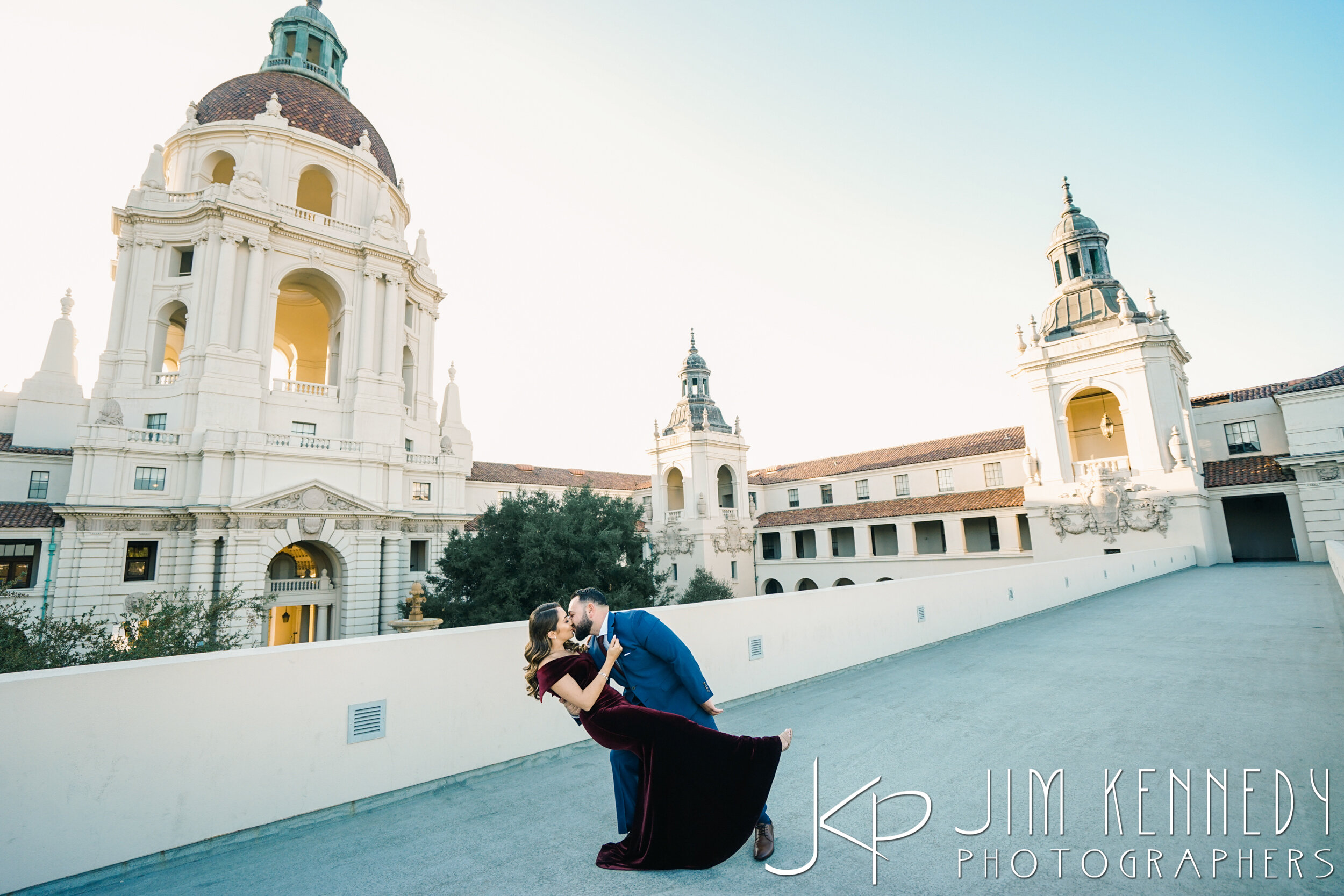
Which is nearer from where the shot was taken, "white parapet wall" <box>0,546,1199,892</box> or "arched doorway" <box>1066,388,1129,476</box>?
"white parapet wall" <box>0,546,1199,892</box>

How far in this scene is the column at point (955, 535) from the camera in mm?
37938

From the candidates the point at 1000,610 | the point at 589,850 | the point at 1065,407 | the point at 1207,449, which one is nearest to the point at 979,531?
the point at 1065,407

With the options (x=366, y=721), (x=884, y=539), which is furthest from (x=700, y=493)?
(x=366, y=721)

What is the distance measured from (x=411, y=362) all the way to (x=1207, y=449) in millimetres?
46605

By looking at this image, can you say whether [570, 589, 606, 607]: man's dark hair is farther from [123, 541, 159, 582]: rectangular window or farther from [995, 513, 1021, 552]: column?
[995, 513, 1021, 552]: column

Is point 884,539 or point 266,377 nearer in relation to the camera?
point 266,377

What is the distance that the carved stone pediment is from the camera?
84.0ft

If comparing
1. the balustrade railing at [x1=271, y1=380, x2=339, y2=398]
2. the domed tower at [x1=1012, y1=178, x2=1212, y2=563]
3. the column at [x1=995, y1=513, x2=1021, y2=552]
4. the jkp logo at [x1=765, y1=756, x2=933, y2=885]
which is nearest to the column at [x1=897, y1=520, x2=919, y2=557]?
the column at [x1=995, y1=513, x2=1021, y2=552]

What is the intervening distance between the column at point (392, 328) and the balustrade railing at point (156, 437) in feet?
31.1

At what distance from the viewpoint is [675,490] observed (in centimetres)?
4672

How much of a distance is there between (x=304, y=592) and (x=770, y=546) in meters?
31.9

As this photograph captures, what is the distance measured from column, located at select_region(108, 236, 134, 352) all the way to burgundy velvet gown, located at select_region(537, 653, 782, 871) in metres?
37.2

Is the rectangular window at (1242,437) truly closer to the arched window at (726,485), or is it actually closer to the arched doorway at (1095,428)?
the arched doorway at (1095,428)

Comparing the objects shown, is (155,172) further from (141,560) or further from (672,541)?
(672,541)
